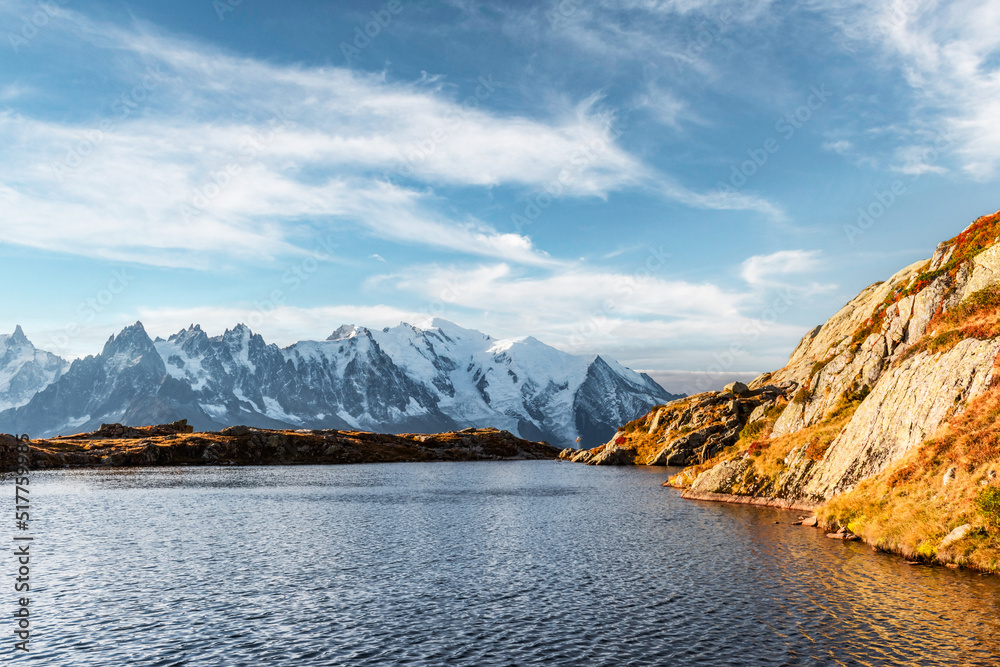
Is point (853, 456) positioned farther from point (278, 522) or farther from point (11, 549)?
point (11, 549)

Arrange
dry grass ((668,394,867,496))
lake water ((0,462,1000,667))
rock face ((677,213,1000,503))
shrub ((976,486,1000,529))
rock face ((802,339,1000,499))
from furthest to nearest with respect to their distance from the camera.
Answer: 1. dry grass ((668,394,867,496))
2. rock face ((677,213,1000,503))
3. rock face ((802,339,1000,499))
4. shrub ((976,486,1000,529))
5. lake water ((0,462,1000,667))

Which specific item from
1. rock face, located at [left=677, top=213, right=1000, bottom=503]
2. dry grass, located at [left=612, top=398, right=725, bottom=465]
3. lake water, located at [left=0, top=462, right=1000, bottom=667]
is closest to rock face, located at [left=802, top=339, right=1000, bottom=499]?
rock face, located at [left=677, top=213, right=1000, bottom=503]

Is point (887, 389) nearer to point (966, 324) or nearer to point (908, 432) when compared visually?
point (908, 432)

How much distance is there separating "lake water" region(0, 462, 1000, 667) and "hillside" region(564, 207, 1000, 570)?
3.10m

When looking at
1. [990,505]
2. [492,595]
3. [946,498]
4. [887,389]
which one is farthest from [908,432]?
[492,595]

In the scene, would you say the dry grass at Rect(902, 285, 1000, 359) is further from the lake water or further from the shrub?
the lake water

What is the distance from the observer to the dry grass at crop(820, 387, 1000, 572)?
34.5m

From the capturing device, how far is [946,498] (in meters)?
37.5

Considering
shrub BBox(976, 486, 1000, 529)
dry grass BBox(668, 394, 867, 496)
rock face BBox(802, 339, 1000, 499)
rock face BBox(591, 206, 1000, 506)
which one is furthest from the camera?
dry grass BBox(668, 394, 867, 496)

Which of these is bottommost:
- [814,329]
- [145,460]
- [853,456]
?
[145,460]

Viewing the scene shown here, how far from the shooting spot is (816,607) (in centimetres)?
3012

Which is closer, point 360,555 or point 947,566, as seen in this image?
point 947,566

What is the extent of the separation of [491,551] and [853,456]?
31.6 meters

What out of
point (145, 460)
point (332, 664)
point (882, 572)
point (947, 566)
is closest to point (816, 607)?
→ point (882, 572)
